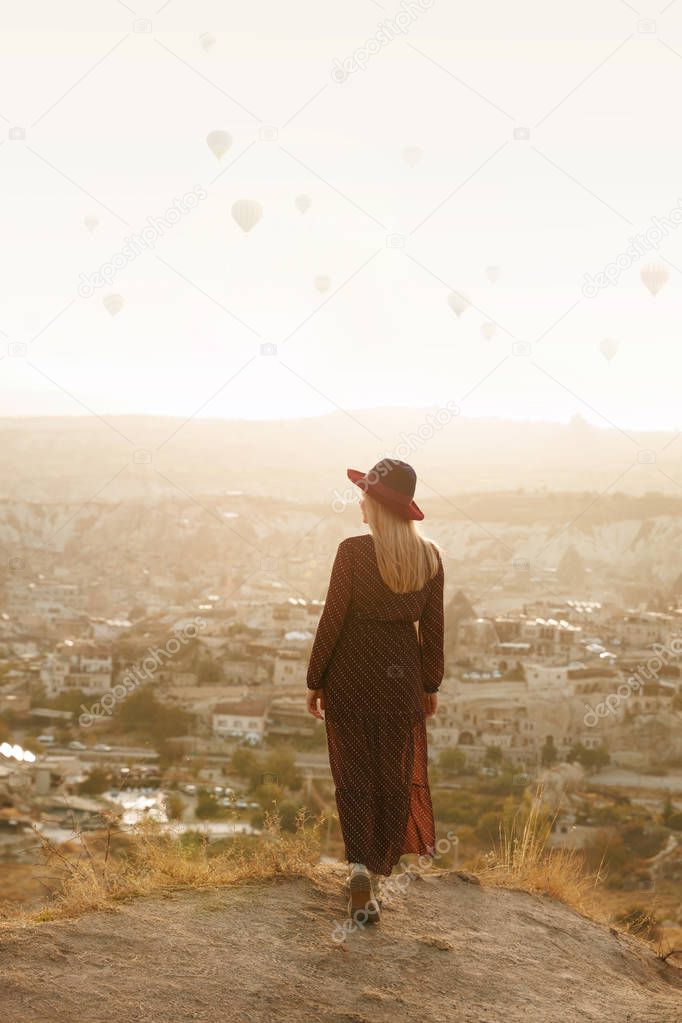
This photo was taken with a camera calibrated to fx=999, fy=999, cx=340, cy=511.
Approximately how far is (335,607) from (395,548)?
0.26 meters

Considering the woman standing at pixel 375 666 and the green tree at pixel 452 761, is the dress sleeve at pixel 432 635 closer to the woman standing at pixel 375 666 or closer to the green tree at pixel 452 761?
the woman standing at pixel 375 666

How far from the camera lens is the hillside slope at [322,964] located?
101 inches

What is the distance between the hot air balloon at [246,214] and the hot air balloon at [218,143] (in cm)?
105

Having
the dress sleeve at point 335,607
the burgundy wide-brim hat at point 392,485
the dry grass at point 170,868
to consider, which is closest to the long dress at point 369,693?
the dress sleeve at point 335,607

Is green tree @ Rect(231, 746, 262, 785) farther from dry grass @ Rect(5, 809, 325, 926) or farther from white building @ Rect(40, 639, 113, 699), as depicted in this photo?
dry grass @ Rect(5, 809, 325, 926)

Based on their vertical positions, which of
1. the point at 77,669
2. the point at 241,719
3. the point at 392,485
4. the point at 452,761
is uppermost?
the point at 392,485

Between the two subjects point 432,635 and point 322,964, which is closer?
point 322,964

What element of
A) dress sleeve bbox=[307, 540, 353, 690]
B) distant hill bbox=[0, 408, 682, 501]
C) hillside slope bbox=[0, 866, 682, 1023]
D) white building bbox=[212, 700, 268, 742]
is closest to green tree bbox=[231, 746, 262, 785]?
white building bbox=[212, 700, 268, 742]

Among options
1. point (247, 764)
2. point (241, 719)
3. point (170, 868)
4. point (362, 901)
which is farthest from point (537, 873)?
point (241, 719)

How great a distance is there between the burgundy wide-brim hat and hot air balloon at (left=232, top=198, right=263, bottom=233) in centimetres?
1660

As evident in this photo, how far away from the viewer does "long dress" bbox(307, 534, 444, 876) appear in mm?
3094

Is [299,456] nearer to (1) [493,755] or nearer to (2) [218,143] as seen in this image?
(2) [218,143]

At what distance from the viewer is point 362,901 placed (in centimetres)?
310

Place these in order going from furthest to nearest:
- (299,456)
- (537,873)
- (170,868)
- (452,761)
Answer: (299,456) → (452,761) → (537,873) → (170,868)
